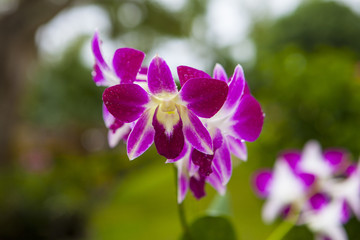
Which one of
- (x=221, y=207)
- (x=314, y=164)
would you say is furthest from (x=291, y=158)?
(x=221, y=207)

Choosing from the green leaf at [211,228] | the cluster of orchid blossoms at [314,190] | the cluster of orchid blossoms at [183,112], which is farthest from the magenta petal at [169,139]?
the cluster of orchid blossoms at [314,190]

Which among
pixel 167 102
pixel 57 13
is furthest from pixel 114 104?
pixel 57 13

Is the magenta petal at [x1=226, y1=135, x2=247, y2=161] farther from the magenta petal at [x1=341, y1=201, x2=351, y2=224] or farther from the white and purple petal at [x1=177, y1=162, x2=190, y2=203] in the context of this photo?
the magenta petal at [x1=341, y1=201, x2=351, y2=224]

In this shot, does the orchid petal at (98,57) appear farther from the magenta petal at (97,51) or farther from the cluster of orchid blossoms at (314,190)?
the cluster of orchid blossoms at (314,190)

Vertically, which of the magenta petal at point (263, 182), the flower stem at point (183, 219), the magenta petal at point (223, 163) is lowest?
the magenta petal at point (263, 182)

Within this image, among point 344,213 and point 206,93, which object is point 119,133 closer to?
point 206,93
